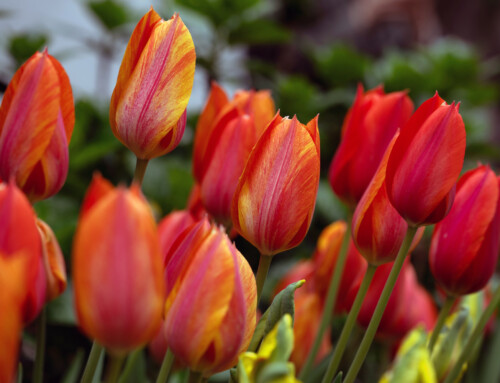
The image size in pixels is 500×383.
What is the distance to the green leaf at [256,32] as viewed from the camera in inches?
39.8

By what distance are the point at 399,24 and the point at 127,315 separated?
1974 mm

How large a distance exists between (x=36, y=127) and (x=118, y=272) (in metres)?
0.10

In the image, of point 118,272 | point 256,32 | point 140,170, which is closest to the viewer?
point 118,272

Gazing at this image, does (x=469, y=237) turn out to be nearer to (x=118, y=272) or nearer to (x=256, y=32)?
(x=118, y=272)

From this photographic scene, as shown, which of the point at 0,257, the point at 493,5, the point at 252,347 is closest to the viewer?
the point at 0,257

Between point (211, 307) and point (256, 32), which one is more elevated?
point (211, 307)

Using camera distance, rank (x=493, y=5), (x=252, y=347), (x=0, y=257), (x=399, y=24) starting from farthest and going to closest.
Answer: (x=493, y=5)
(x=399, y=24)
(x=252, y=347)
(x=0, y=257)

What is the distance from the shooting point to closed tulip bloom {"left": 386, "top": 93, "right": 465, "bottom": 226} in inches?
9.6

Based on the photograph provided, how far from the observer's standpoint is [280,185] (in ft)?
0.80

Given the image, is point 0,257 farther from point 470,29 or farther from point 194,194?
point 470,29

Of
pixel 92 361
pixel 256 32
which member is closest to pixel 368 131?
pixel 92 361

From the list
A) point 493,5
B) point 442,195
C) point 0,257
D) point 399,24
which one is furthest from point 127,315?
point 493,5

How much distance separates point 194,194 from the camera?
1.17 feet

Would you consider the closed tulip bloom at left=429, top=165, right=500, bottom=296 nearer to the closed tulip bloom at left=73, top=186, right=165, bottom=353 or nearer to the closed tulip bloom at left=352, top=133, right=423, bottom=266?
the closed tulip bloom at left=352, top=133, right=423, bottom=266
